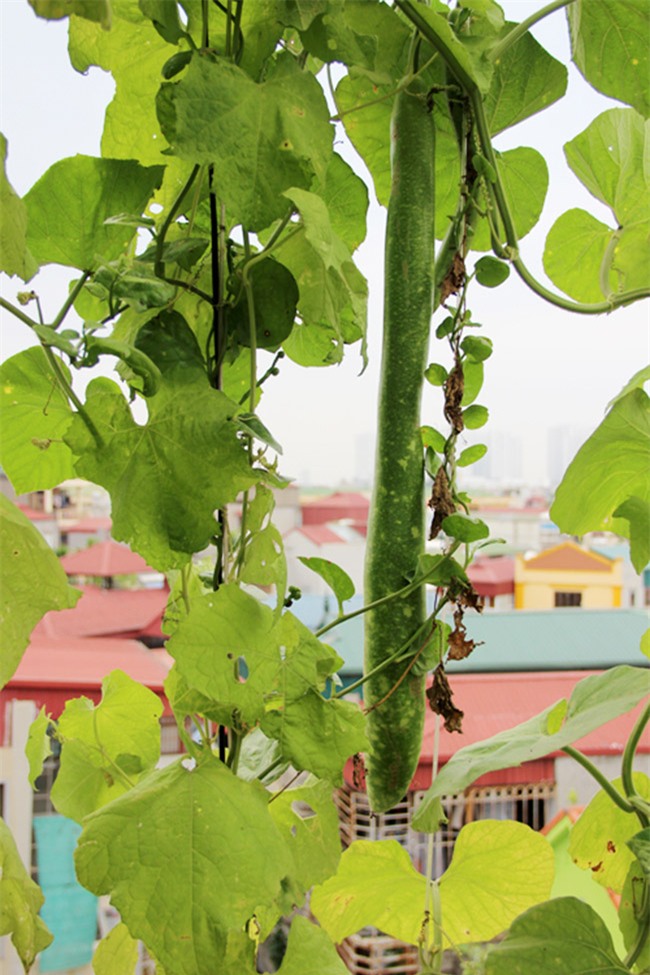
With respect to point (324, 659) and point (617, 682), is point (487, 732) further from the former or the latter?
point (324, 659)

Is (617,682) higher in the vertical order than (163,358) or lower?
lower

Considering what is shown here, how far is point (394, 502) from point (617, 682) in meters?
0.20

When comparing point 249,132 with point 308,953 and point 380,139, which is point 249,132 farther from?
point 308,953

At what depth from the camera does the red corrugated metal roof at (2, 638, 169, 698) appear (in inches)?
54.0

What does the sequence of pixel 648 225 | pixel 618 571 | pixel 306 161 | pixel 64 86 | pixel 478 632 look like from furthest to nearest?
1. pixel 618 571
2. pixel 478 632
3. pixel 64 86
4. pixel 648 225
5. pixel 306 161

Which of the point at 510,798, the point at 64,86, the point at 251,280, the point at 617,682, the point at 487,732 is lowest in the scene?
the point at 510,798

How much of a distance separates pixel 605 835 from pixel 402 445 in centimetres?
35

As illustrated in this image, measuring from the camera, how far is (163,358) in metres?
0.43

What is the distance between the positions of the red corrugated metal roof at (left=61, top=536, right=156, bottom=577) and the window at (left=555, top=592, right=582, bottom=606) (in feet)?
3.60

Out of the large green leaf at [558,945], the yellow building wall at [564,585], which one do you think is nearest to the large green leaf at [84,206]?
the large green leaf at [558,945]

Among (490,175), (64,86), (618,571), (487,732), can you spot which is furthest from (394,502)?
(618,571)

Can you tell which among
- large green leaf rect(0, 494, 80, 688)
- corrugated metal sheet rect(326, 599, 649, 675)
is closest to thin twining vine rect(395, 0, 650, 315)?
large green leaf rect(0, 494, 80, 688)

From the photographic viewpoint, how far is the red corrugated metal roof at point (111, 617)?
2.31 m

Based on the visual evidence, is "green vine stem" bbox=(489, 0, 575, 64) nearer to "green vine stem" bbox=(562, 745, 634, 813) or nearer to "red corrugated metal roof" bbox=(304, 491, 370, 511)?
"green vine stem" bbox=(562, 745, 634, 813)
